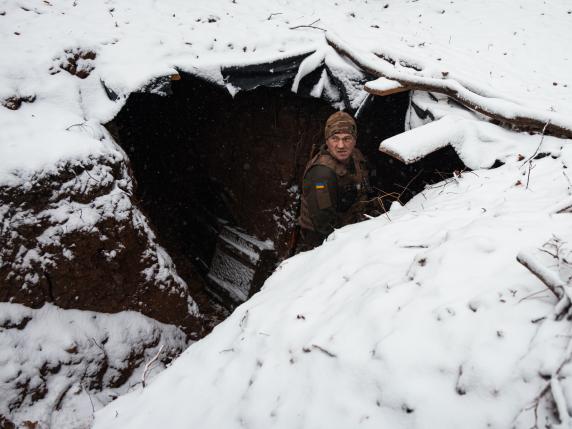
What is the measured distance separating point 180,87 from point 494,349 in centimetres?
560

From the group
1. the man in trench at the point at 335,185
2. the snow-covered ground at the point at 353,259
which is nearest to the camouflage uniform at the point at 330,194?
the man in trench at the point at 335,185

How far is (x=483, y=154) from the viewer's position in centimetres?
334

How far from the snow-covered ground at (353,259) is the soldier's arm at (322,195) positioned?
0.76 metres

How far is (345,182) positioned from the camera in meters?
4.04

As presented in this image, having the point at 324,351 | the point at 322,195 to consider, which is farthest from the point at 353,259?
the point at 322,195

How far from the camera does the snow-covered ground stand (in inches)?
55.5

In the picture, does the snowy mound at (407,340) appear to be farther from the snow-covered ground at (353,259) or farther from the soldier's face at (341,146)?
the soldier's face at (341,146)

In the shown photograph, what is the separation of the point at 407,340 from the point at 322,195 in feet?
7.79

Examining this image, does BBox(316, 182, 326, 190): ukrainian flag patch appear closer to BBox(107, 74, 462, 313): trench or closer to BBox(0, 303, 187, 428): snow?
BBox(107, 74, 462, 313): trench

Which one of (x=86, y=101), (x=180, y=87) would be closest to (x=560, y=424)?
(x=86, y=101)

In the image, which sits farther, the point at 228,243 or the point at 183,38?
the point at 228,243

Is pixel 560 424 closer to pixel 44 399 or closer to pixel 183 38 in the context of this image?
pixel 44 399

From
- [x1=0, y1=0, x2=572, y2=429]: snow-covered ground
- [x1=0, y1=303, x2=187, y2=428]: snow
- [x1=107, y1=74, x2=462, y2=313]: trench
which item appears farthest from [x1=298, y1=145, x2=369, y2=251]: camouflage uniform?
[x1=0, y1=303, x2=187, y2=428]: snow

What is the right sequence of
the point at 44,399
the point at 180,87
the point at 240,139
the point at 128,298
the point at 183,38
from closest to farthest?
the point at 44,399 < the point at 128,298 < the point at 183,38 < the point at 180,87 < the point at 240,139
